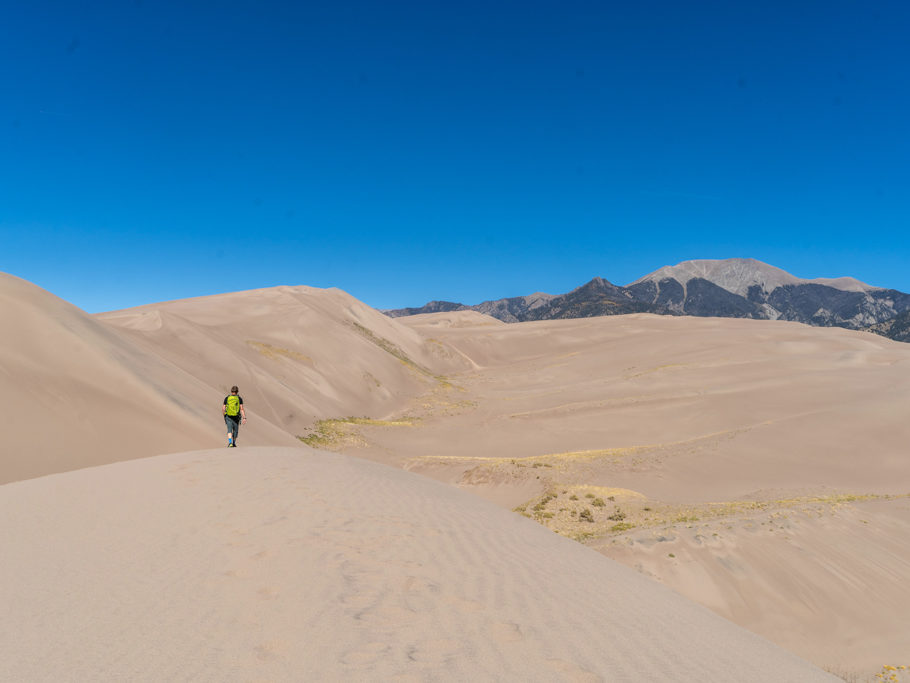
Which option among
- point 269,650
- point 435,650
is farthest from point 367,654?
point 269,650

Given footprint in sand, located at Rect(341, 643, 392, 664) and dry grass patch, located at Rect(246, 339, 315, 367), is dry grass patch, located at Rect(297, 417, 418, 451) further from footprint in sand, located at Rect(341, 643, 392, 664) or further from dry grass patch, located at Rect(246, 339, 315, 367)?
footprint in sand, located at Rect(341, 643, 392, 664)

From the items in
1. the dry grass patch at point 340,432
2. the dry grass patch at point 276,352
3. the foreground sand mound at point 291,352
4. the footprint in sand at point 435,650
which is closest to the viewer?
the footprint in sand at point 435,650

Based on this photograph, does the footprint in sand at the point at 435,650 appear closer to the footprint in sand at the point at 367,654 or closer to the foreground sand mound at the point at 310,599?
the foreground sand mound at the point at 310,599

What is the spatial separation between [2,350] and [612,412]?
26679 millimetres

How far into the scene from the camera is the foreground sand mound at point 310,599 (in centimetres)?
310

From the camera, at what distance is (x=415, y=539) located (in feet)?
19.9

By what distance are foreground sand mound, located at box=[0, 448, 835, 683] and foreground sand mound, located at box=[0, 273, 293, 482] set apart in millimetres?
2742

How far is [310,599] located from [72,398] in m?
10.2

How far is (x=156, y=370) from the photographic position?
15.9 m

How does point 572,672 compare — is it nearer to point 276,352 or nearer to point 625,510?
point 625,510

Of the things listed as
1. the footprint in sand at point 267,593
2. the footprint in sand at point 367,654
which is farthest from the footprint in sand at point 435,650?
the footprint in sand at point 267,593

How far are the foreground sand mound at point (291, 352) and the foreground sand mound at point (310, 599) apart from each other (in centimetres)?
1800

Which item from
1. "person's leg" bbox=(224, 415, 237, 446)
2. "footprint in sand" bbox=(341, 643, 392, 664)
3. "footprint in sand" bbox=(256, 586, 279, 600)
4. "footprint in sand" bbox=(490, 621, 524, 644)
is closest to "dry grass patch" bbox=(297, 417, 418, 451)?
"person's leg" bbox=(224, 415, 237, 446)

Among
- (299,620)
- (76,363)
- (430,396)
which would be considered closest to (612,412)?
(430,396)
